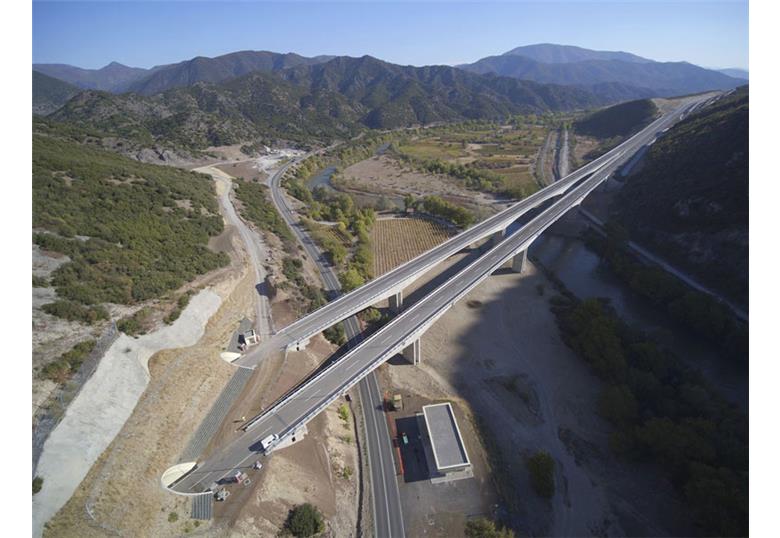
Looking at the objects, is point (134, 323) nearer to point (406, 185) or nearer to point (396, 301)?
point (396, 301)

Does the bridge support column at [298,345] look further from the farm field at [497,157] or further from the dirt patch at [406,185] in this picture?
the farm field at [497,157]

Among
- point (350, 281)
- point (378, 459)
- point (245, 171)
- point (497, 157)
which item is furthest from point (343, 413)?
point (497, 157)

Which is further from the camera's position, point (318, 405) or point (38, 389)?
point (318, 405)

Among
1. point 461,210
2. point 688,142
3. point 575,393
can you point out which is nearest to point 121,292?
point 575,393

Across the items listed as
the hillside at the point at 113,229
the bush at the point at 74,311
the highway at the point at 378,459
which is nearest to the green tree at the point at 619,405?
the highway at the point at 378,459

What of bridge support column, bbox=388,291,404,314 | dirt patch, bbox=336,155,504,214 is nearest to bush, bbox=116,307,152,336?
bridge support column, bbox=388,291,404,314

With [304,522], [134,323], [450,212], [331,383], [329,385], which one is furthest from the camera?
[450,212]

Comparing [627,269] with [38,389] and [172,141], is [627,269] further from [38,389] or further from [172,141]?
[172,141]
